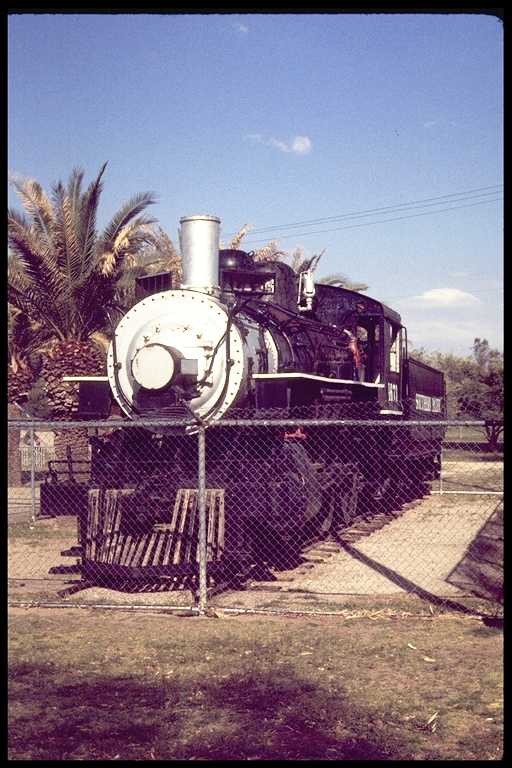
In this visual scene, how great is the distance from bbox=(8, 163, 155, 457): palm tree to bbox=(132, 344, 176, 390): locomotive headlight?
7.93 metres

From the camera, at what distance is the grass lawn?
4.24m

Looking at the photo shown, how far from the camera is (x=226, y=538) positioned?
809 centimetres

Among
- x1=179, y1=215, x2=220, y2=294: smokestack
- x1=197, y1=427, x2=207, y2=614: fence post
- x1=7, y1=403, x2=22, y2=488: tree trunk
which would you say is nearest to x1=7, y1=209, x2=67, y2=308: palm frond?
x1=7, y1=403, x2=22, y2=488: tree trunk

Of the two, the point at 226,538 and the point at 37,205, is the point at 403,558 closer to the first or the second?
the point at 226,538

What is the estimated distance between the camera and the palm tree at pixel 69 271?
16172mm

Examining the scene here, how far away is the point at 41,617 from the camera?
701cm

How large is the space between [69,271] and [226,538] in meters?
9.52

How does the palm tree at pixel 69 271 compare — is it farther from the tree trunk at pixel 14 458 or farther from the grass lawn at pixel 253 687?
the grass lawn at pixel 253 687

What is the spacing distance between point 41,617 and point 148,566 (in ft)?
3.52

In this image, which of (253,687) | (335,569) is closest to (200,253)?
(335,569)

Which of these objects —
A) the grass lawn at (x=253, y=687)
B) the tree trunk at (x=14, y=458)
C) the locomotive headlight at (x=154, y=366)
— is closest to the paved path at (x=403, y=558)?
the grass lawn at (x=253, y=687)

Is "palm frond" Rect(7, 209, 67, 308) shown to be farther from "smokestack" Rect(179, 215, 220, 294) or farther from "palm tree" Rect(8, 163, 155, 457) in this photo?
"smokestack" Rect(179, 215, 220, 294)

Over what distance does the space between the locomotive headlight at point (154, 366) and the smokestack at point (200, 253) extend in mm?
1040
